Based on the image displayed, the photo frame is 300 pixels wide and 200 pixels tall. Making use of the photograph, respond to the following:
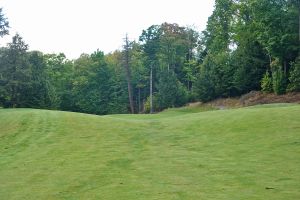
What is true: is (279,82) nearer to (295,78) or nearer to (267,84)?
(295,78)

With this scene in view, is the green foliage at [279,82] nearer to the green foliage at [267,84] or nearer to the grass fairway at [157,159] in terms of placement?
the green foliage at [267,84]

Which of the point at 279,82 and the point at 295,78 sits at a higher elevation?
the point at 295,78

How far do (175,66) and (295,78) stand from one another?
1460 inches

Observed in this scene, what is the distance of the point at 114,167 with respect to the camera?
37.2 feet

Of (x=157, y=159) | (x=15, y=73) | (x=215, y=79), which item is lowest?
(x=157, y=159)

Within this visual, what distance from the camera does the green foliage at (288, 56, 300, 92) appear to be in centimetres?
3872

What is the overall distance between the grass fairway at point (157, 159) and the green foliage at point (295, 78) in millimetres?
20734

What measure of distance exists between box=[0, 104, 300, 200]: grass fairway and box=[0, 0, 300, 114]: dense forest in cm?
2149

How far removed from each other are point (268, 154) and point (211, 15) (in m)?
57.3

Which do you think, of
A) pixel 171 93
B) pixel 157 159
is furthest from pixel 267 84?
pixel 157 159

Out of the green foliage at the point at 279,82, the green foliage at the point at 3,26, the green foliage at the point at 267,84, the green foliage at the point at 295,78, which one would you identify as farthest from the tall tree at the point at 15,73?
the green foliage at the point at 295,78

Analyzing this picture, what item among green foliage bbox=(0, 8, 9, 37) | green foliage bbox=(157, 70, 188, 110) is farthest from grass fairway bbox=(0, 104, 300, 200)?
green foliage bbox=(157, 70, 188, 110)

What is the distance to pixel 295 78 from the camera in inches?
1529

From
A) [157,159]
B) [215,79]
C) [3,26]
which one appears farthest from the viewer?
[215,79]
